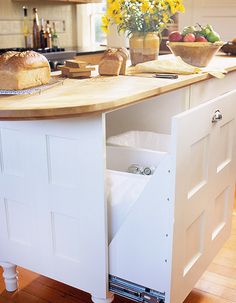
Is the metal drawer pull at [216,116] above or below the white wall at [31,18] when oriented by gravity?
below

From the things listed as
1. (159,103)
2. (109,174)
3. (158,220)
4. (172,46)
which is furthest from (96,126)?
(172,46)

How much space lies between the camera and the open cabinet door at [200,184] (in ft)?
3.85

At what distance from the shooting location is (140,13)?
189cm

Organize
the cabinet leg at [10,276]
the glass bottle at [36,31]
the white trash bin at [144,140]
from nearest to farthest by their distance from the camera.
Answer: the cabinet leg at [10,276] → the white trash bin at [144,140] → the glass bottle at [36,31]

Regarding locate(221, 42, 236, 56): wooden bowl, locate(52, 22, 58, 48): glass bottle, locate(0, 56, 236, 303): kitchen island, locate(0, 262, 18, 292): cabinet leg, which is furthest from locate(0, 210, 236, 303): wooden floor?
locate(52, 22, 58, 48): glass bottle

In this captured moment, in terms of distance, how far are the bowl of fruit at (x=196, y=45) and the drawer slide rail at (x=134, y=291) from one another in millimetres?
1169

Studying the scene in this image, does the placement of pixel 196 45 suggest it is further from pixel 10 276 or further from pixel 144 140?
pixel 10 276

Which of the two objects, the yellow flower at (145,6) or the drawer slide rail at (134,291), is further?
the yellow flower at (145,6)

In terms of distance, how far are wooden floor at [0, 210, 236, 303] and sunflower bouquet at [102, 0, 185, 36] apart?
1.16 meters

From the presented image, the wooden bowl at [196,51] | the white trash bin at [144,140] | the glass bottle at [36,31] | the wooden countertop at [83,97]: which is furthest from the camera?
the glass bottle at [36,31]

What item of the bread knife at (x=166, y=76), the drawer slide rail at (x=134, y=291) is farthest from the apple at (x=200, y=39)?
the drawer slide rail at (x=134, y=291)

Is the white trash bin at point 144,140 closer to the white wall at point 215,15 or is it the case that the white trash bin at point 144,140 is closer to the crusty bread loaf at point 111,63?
the crusty bread loaf at point 111,63

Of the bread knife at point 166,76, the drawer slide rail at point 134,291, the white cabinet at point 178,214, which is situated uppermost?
the bread knife at point 166,76

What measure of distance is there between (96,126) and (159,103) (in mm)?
679
